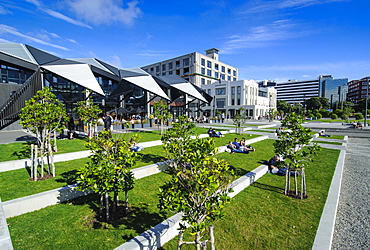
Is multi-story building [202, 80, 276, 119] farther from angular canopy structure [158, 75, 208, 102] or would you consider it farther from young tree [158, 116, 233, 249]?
young tree [158, 116, 233, 249]

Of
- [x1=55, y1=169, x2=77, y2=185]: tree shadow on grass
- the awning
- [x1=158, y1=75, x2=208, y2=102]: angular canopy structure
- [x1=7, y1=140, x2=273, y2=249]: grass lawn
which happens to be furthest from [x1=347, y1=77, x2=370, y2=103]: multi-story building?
[x1=55, y1=169, x2=77, y2=185]: tree shadow on grass

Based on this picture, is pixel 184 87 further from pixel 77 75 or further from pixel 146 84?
pixel 77 75

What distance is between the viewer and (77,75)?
18141mm

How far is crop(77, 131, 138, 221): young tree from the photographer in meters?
3.54

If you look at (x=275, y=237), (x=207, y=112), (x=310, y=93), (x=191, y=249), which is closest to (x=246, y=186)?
(x=275, y=237)

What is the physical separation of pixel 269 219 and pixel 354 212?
8.32ft

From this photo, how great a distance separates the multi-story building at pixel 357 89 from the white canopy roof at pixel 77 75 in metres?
124

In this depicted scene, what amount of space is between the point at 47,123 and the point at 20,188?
235 cm

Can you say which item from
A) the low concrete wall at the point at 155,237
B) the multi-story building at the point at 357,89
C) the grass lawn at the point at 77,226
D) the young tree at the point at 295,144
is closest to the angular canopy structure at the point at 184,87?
the young tree at the point at 295,144

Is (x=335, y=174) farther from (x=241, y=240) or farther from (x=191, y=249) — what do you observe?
(x=191, y=249)

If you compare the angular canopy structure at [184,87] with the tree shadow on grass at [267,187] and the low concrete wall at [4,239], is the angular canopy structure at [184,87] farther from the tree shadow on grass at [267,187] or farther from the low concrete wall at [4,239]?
the low concrete wall at [4,239]

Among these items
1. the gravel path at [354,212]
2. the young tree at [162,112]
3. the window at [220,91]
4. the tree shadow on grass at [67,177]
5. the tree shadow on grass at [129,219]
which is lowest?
the gravel path at [354,212]

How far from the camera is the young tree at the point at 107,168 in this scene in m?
3.54

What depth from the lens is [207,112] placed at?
63.9 m
